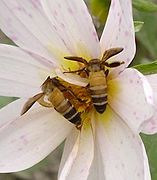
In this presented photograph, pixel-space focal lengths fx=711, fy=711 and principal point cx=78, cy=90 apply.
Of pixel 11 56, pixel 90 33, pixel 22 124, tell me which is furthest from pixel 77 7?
pixel 22 124

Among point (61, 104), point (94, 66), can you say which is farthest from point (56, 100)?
point (94, 66)

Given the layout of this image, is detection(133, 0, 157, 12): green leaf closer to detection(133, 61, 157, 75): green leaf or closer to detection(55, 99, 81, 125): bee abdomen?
detection(133, 61, 157, 75): green leaf

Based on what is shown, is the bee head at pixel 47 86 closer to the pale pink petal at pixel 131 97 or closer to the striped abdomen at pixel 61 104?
the striped abdomen at pixel 61 104

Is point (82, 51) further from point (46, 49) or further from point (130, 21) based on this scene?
point (130, 21)

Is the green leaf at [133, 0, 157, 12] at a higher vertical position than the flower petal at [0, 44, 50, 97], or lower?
lower

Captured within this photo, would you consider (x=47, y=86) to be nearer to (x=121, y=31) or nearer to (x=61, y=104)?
(x=61, y=104)

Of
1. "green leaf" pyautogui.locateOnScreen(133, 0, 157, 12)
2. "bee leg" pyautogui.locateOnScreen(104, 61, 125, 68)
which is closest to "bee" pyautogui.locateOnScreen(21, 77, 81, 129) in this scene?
"bee leg" pyautogui.locateOnScreen(104, 61, 125, 68)
